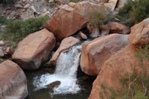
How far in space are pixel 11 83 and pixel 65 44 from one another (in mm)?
3104

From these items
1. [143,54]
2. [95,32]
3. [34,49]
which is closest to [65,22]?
[95,32]

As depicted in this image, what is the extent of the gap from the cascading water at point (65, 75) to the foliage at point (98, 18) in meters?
1.23

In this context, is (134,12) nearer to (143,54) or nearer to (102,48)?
(102,48)

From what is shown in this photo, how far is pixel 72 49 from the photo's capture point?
35.1 feet

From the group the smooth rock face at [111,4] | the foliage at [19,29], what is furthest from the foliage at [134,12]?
the foliage at [19,29]

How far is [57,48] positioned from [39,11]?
11.4 ft

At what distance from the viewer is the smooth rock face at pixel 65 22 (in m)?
11.4

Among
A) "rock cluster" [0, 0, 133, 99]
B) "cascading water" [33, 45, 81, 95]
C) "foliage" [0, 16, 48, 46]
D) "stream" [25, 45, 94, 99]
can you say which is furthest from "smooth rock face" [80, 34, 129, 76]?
"foliage" [0, 16, 48, 46]

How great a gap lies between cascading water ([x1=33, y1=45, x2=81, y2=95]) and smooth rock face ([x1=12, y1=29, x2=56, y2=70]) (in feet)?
2.05

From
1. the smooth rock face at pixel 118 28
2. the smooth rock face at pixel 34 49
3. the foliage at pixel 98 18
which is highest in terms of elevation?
the foliage at pixel 98 18

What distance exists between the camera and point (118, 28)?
11.2 metres

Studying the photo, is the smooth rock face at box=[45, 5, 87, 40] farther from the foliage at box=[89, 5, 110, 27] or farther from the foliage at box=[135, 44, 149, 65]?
the foliage at box=[135, 44, 149, 65]

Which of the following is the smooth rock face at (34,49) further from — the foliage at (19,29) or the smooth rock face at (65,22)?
the foliage at (19,29)

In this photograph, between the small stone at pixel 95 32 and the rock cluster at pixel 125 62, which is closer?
the rock cluster at pixel 125 62
